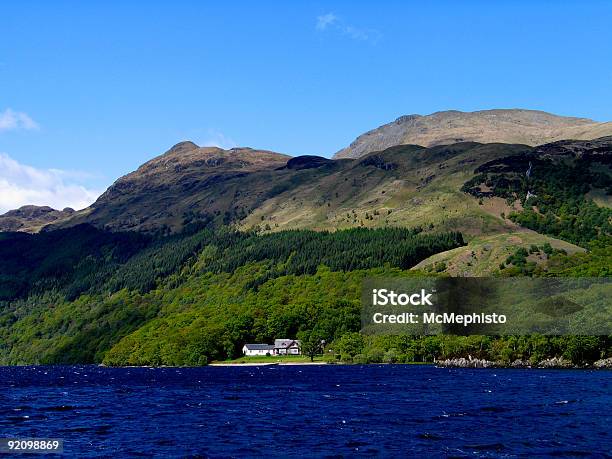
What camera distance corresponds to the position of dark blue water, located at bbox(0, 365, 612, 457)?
7925 centimetres

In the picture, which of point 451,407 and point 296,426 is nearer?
point 296,426

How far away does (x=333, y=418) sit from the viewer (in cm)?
10294

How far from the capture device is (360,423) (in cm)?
Answer: 9688

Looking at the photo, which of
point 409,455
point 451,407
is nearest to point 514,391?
point 451,407

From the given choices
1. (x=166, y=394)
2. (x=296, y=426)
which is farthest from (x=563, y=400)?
(x=166, y=394)

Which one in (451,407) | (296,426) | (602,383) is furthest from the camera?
(602,383)

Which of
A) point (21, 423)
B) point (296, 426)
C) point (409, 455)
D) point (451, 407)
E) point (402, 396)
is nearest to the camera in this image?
point (409, 455)

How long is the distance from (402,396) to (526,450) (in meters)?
55.3

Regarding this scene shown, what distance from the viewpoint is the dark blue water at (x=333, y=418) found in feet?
260

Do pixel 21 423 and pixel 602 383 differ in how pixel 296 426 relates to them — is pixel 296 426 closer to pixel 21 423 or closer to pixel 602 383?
pixel 21 423

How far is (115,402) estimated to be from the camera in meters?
137

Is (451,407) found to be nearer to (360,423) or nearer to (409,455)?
(360,423)

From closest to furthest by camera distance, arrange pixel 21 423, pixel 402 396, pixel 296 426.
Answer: pixel 296 426 → pixel 21 423 → pixel 402 396

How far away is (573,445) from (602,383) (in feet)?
249
